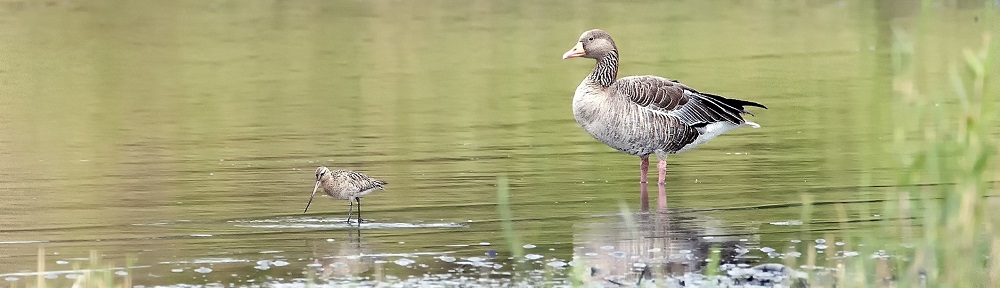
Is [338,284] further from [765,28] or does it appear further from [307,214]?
[765,28]

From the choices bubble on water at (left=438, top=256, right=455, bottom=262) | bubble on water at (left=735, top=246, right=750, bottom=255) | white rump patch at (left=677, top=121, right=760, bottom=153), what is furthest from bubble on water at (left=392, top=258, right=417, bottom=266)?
white rump patch at (left=677, top=121, right=760, bottom=153)

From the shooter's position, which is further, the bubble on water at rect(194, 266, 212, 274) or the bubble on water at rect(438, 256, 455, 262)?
the bubble on water at rect(438, 256, 455, 262)

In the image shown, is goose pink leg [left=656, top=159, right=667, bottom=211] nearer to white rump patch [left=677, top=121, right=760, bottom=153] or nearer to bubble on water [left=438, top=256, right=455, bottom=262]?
white rump patch [left=677, top=121, right=760, bottom=153]

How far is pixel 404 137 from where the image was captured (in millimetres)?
16422

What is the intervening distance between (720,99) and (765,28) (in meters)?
16.8

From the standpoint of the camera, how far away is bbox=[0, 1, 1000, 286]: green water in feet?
34.8

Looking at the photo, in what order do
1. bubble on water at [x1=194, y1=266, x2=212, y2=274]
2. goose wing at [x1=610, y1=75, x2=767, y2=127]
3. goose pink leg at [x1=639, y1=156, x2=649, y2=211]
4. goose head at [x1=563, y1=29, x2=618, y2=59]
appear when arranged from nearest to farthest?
bubble on water at [x1=194, y1=266, x2=212, y2=274] < goose pink leg at [x1=639, y1=156, x2=649, y2=211] < goose wing at [x1=610, y1=75, x2=767, y2=127] < goose head at [x1=563, y1=29, x2=618, y2=59]

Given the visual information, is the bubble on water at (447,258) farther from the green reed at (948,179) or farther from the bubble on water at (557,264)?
the green reed at (948,179)

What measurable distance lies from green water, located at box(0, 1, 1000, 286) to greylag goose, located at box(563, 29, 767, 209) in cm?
39

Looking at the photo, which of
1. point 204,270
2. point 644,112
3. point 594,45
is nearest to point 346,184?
point 204,270

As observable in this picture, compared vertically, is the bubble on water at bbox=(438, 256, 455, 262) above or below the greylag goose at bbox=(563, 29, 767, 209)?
below

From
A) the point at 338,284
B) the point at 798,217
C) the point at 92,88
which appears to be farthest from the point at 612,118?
the point at 92,88

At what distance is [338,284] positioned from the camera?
29.5 ft

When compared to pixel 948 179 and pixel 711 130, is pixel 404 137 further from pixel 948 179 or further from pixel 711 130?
pixel 948 179
